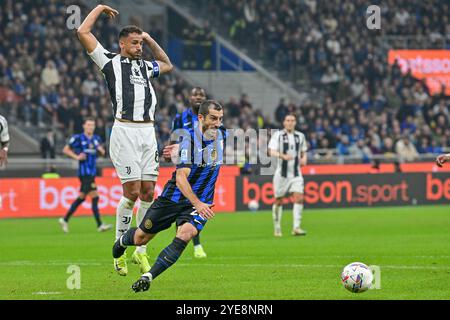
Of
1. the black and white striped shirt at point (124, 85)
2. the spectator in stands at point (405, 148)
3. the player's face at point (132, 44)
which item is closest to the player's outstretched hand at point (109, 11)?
the player's face at point (132, 44)

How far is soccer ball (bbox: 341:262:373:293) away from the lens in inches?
389

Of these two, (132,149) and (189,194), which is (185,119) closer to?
(132,149)

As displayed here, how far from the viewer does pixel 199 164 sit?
1029 centimetres

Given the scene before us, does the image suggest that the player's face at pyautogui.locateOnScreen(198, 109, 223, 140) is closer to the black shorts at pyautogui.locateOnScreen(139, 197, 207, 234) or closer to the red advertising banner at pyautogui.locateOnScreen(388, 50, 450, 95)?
the black shorts at pyautogui.locateOnScreen(139, 197, 207, 234)

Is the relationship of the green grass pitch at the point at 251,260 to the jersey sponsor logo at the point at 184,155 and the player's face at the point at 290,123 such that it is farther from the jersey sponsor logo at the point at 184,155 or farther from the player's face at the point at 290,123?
the player's face at the point at 290,123

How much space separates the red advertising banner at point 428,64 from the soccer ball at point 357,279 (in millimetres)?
31048

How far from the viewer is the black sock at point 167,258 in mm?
9867

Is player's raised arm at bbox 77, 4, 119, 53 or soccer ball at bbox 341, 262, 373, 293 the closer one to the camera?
soccer ball at bbox 341, 262, 373, 293

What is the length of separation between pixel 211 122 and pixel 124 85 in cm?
205

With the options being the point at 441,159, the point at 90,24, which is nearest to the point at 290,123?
the point at 441,159

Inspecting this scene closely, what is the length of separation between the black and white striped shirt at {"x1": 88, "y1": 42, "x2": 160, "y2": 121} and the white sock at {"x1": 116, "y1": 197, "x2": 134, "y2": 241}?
1.00 m

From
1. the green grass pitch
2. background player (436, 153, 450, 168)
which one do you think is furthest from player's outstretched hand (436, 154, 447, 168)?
the green grass pitch

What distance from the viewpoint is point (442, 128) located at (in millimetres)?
36250
